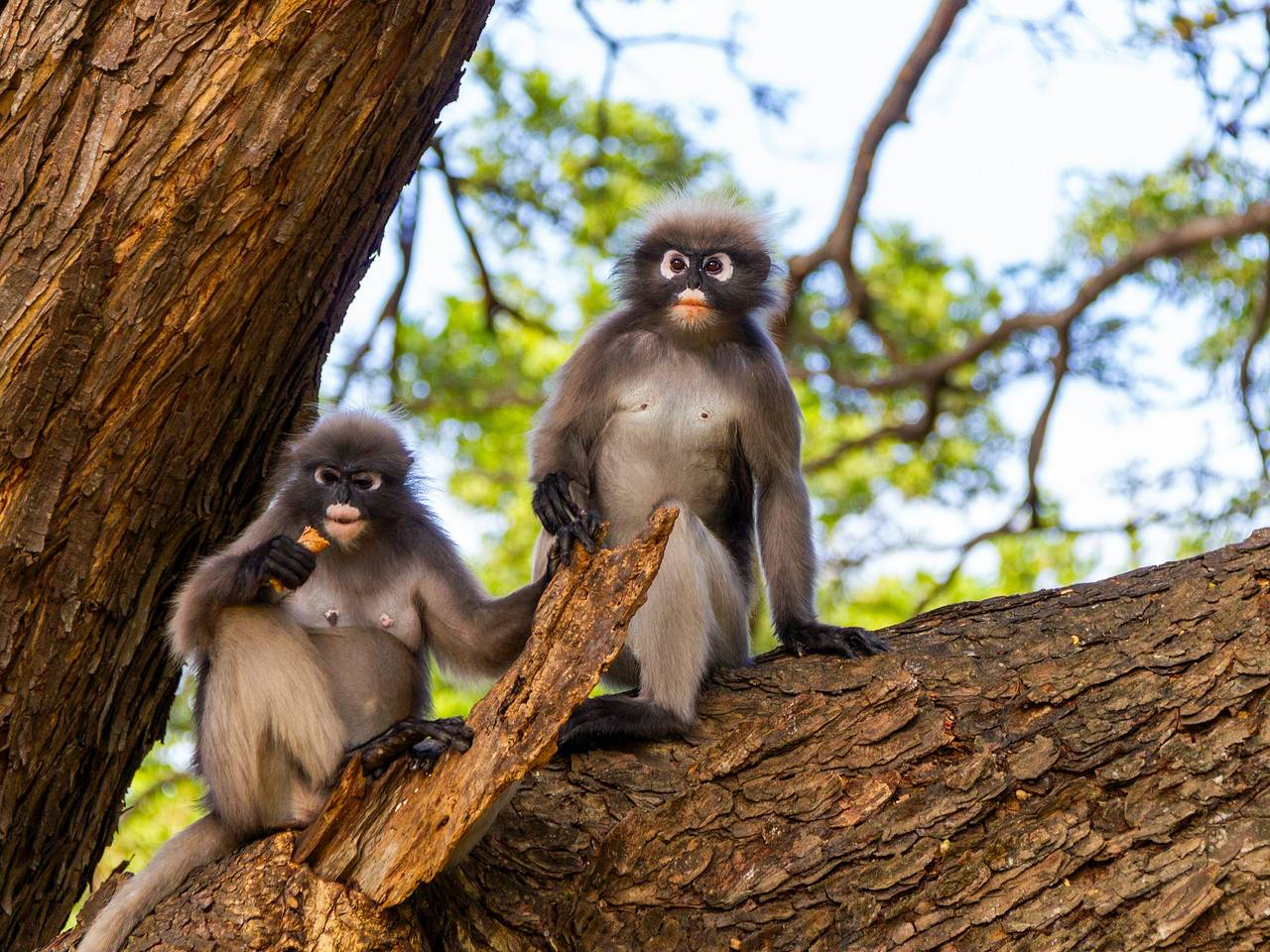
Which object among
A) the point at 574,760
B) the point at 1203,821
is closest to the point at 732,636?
the point at 574,760

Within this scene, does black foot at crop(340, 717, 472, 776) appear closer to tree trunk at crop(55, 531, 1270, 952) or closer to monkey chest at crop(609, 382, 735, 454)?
tree trunk at crop(55, 531, 1270, 952)

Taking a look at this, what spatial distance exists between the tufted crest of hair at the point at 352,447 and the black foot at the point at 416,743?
40.3 inches

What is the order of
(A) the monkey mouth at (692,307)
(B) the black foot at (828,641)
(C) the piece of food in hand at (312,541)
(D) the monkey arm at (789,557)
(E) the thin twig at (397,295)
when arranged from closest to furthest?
(C) the piece of food in hand at (312,541) → (B) the black foot at (828,641) → (D) the monkey arm at (789,557) → (A) the monkey mouth at (692,307) → (E) the thin twig at (397,295)

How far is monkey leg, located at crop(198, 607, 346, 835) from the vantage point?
3541mm

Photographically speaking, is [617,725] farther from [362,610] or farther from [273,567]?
[273,567]

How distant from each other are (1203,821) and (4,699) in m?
3.16

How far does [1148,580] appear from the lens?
388 centimetres

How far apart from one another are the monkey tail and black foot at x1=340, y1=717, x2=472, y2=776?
54cm

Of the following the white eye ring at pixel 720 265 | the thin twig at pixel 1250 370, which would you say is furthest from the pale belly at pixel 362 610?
the thin twig at pixel 1250 370

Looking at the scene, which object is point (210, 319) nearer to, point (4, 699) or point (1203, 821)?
point (4, 699)

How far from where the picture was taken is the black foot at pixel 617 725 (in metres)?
3.98

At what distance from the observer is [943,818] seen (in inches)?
136

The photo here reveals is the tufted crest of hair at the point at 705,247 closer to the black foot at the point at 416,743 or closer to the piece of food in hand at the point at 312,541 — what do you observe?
the piece of food in hand at the point at 312,541

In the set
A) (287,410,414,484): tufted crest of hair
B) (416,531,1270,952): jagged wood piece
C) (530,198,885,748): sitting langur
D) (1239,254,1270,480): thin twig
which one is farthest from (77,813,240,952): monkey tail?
(1239,254,1270,480): thin twig
